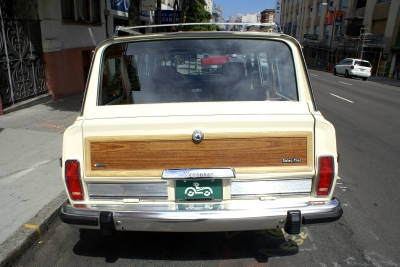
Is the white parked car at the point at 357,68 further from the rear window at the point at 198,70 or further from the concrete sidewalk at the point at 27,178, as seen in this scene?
the rear window at the point at 198,70

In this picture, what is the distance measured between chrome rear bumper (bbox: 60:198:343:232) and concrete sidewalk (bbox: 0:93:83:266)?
0.99m

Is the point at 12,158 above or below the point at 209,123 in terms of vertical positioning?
below

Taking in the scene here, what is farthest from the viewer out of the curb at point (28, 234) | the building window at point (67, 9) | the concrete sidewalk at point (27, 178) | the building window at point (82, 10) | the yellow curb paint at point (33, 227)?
the building window at point (82, 10)

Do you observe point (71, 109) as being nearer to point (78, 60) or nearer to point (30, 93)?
point (30, 93)

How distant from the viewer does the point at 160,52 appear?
129 inches

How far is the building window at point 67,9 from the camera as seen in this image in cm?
1141

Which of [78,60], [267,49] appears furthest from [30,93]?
[267,49]

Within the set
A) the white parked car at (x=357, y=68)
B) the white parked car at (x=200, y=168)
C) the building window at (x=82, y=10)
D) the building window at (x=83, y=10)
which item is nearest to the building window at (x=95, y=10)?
the building window at (x=82, y=10)

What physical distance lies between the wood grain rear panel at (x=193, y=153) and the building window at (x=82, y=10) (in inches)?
405

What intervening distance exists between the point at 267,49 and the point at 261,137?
3.54ft

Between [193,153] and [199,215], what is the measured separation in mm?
475

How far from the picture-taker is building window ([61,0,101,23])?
38.1ft

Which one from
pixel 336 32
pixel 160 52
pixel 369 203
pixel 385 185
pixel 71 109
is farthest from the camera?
pixel 336 32

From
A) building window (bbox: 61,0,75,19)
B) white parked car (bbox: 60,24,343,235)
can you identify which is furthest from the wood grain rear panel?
building window (bbox: 61,0,75,19)
